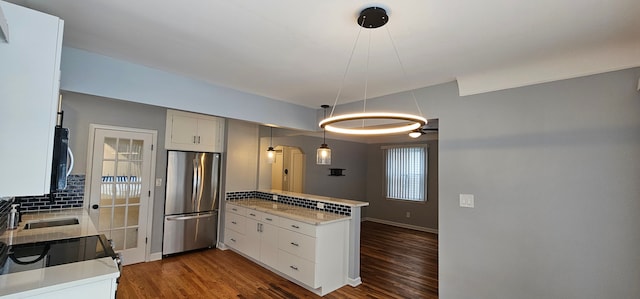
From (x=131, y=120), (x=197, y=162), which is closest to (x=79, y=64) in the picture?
(x=131, y=120)

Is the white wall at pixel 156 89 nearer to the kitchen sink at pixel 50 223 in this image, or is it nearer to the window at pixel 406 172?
the kitchen sink at pixel 50 223

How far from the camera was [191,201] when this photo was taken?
4.46m

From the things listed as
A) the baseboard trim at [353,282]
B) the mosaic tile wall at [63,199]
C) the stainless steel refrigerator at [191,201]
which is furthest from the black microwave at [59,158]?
the baseboard trim at [353,282]

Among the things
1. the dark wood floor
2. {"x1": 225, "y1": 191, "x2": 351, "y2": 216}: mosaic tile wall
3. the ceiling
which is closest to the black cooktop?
the dark wood floor

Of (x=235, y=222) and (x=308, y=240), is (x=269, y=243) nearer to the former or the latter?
(x=308, y=240)

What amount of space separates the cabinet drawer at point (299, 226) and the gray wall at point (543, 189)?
1340 millimetres

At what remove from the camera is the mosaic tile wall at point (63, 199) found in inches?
125

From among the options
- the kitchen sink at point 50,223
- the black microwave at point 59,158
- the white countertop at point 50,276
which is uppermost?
the black microwave at point 59,158

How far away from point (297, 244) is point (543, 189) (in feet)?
7.92

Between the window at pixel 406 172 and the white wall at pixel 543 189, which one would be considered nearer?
the white wall at pixel 543 189

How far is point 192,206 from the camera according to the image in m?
4.47

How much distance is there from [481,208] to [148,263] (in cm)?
418

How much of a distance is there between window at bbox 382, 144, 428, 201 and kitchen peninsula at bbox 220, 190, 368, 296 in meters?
3.61

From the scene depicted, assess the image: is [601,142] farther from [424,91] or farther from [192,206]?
[192,206]
